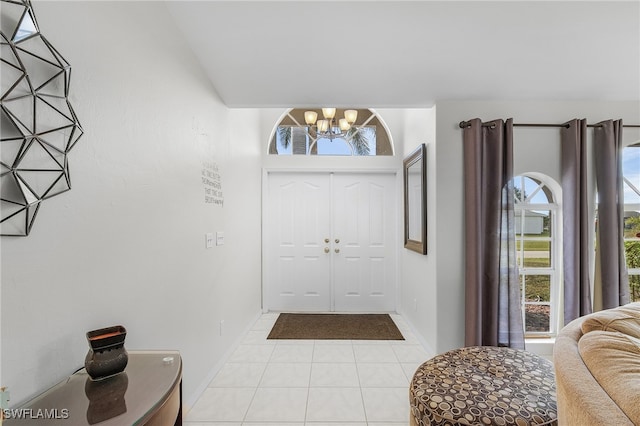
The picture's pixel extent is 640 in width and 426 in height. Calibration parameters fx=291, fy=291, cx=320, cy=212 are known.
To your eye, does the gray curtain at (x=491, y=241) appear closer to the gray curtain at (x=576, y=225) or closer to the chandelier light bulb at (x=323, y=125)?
the gray curtain at (x=576, y=225)

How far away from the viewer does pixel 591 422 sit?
789 mm

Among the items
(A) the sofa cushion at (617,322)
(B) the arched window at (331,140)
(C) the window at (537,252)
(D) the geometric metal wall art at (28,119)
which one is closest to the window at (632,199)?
(C) the window at (537,252)

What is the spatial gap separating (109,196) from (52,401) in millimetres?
723

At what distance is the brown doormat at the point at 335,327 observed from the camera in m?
3.18

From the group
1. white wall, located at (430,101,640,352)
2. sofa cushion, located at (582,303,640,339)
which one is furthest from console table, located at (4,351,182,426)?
white wall, located at (430,101,640,352)

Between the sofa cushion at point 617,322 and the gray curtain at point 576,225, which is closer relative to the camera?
the sofa cushion at point 617,322

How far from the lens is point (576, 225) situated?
2.43 m

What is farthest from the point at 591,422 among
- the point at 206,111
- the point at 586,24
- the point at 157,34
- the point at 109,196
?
the point at 206,111

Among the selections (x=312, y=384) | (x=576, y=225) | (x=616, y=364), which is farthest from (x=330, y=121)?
(x=616, y=364)

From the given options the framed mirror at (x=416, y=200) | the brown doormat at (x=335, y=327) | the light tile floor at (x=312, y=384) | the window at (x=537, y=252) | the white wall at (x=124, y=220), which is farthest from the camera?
the brown doormat at (x=335, y=327)

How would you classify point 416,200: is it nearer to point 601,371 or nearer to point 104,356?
point 601,371

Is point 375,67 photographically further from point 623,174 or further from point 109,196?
point 623,174

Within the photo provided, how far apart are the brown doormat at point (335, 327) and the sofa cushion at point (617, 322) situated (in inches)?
86.8

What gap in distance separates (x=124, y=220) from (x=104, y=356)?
22.8 inches
